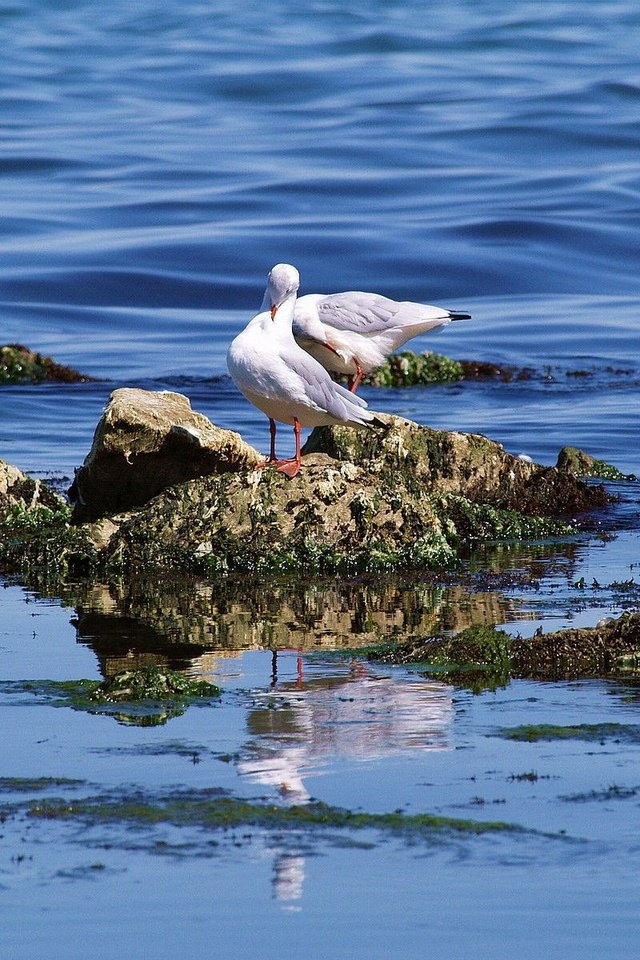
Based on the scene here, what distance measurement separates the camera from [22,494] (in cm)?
1002

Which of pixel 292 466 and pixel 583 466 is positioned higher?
pixel 583 466

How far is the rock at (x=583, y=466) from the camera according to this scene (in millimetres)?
11141

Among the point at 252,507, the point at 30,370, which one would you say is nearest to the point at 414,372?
the point at 30,370

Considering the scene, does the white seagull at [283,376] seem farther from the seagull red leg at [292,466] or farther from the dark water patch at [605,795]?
the dark water patch at [605,795]

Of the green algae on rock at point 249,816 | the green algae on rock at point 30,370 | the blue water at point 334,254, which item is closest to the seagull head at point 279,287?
the blue water at point 334,254

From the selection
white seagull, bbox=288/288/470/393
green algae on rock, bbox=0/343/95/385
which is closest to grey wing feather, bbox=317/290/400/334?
white seagull, bbox=288/288/470/393

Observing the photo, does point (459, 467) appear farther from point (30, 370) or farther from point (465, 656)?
point (30, 370)

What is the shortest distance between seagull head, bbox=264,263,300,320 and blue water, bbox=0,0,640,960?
7.35 ft

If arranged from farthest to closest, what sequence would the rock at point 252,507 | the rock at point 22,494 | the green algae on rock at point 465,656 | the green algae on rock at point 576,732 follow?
the rock at point 22,494 → the rock at point 252,507 → the green algae on rock at point 465,656 → the green algae on rock at point 576,732

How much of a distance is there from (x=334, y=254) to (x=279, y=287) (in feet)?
50.5

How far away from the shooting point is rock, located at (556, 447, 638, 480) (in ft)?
36.6

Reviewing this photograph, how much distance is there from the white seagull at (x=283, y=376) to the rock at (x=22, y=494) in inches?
64.9

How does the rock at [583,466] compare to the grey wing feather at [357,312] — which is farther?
the grey wing feather at [357,312]

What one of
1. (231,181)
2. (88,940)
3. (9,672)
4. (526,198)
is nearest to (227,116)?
(231,181)
